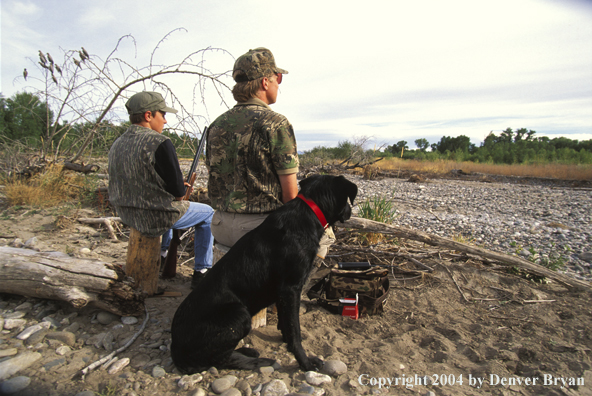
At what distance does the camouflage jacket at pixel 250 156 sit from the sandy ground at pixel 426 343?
4.12ft

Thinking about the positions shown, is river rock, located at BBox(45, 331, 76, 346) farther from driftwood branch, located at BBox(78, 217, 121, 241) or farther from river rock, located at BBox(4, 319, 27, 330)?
driftwood branch, located at BBox(78, 217, 121, 241)

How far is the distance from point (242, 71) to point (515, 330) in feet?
11.4

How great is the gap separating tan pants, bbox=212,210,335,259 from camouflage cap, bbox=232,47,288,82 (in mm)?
1207

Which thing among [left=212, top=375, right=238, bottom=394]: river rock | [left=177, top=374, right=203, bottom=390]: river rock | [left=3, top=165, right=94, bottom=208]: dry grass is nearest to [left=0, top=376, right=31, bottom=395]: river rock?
[left=177, top=374, right=203, bottom=390]: river rock

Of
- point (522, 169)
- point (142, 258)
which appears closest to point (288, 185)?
point (142, 258)

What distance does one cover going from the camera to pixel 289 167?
8.40 ft

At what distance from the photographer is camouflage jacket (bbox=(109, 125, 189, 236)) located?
3.03 m

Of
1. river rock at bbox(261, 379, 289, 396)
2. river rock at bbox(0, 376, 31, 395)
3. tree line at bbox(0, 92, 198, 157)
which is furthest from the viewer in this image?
tree line at bbox(0, 92, 198, 157)

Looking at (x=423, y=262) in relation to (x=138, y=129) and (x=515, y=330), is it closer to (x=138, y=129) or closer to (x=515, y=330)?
(x=515, y=330)

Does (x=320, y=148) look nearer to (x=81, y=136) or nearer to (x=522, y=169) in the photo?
(x=522, y=169)

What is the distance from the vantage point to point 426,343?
9.00ft

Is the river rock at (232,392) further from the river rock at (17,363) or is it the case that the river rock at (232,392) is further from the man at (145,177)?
the man at (145,177)

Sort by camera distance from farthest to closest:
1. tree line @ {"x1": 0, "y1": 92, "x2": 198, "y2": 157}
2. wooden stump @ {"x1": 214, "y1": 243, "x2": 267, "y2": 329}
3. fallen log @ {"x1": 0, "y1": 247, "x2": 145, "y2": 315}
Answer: tree line @ {"x1": 0, "y1": 92, "x2": 198, "y2": 157}
wooden stump @ {"x1": 214, "y1": 243, "x2": 267, "y2": 329}
fallen log @ {"x1": 0, "y1": 247, "x2": 145, "y2": 315}

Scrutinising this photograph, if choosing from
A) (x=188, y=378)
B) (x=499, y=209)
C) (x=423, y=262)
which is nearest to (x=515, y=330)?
(x=423, y=262)
